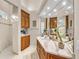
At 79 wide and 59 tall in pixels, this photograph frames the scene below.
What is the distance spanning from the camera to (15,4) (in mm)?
5773

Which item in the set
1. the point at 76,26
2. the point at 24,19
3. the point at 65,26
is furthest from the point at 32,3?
the point at 76,26

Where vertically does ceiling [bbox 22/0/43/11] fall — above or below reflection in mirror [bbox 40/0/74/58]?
above

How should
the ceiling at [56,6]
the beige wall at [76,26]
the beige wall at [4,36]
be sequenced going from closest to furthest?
the beige wall at [76,26], the ceiling at [56,6], the beige wall at [4,36]

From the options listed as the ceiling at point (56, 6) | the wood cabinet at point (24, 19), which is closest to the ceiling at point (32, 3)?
the ceiling at point (56, 6)

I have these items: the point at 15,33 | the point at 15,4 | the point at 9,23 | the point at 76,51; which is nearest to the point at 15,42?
the point at 15,33

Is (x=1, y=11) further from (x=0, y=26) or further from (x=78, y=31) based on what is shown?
(x=78, y=31)

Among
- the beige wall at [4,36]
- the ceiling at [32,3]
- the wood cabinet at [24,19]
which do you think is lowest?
the beige wall at [4,36]

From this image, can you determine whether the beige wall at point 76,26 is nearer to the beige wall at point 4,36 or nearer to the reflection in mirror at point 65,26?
the reflection in mirror at point 65,26

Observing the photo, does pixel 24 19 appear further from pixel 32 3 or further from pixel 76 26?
pixel 76 26

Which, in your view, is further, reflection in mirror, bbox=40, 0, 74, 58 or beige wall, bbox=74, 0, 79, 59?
reflection in mirror, bbox=40, 0, 74, 58

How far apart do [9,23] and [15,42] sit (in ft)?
8.83

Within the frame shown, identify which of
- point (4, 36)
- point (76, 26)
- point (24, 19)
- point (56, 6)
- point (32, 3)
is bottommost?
point (4, 36)

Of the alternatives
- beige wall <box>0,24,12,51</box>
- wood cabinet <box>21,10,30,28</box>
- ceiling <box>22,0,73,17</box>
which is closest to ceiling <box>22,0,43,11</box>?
ceiling <box>22,0,73,17</box>

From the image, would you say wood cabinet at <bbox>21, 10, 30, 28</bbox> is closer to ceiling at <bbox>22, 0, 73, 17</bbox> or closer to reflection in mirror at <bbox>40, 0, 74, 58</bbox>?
ceiling at <bbox>22, 0, 73, 17</bbox>
